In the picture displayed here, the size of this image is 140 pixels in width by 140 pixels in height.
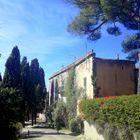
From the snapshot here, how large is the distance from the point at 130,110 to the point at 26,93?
26.6 metres

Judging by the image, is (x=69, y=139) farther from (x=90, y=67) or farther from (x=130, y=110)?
(x=130, y=110)

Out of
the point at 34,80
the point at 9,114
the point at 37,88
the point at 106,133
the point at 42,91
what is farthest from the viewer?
the point at 42,91

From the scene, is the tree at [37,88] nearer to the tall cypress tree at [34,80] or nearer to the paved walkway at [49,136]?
the tall cypress tree at [34,80]

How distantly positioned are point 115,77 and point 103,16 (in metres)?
7.03

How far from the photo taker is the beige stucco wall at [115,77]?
98.9 feet

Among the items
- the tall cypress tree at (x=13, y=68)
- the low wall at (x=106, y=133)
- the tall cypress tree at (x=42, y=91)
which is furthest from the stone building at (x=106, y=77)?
the tall cypress tree at (x=42, y=91)

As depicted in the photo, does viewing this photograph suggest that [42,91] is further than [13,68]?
Result: Yes

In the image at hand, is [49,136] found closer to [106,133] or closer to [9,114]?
[106,133]

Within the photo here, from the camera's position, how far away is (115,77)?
3072cm

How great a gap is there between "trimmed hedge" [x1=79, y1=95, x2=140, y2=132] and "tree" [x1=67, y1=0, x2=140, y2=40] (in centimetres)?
557

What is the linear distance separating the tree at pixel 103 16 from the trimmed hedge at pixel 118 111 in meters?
5.57

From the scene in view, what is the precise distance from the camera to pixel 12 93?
15.1 meters

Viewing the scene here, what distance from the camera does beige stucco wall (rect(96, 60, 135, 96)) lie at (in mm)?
30156

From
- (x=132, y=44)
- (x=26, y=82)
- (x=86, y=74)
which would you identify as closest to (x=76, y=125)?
(x=86, y=74)
